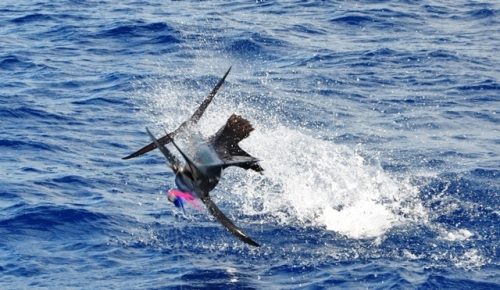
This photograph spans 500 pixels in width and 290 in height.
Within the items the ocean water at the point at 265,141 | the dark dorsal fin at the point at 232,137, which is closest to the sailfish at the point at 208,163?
the dark dorsal fin at the point at 232,137

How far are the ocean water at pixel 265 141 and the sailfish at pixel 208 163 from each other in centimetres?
168

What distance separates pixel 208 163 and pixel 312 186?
15.8 feet

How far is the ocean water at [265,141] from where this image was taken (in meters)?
16.8

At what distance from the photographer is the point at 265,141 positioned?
21625 millimetres

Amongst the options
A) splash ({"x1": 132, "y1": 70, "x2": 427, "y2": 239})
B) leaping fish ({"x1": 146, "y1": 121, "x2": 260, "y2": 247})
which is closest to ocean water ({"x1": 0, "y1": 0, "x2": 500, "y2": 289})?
splash ({"x1": 132, "y1": 70, "x2": 427, "y2": 239})

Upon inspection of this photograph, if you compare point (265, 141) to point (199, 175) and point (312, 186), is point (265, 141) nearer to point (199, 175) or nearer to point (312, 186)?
point (312, 186)

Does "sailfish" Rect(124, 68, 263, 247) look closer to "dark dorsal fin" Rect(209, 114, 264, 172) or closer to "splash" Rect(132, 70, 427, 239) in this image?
"dark dorsal fin" Rect(209, 114, 264, 172)

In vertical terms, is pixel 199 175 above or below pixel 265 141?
above

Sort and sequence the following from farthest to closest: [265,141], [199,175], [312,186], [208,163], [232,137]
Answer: [265,141] < [312,186] < [232,137] < [208,163] < [199,175]

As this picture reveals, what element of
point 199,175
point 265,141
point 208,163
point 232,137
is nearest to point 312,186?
point 265,141

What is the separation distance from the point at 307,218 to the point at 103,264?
12.2 feet

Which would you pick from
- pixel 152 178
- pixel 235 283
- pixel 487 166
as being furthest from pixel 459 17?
pixel 235 283

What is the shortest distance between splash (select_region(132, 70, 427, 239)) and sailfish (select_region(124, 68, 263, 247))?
2.69 meters

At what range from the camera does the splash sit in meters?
18.4
